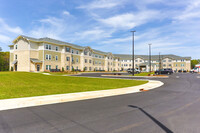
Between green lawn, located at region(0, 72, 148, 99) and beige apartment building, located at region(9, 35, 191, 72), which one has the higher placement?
beige apartment building, located at region(9, 35, 191, 72)

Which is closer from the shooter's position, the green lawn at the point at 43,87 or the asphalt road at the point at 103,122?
the asphalt road at the point at 103,122

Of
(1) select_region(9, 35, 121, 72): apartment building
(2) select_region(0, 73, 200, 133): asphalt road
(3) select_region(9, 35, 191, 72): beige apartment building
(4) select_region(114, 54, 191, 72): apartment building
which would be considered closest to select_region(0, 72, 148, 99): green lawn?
(2) select_region(0, 73, 200, 133): asphalt road

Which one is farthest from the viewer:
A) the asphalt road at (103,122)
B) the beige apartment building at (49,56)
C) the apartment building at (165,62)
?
the apartment building at (165,62)

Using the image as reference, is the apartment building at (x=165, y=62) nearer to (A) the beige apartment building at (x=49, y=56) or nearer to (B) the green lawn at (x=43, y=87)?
(A) the beige apartment building at (x=49, y=56)

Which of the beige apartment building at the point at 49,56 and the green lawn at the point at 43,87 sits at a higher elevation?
the beige apartment building at the point at 49,56

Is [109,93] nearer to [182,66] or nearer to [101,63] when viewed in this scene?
[101,63]

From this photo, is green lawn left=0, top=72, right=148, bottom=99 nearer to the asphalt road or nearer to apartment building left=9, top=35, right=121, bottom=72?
the asphalt road

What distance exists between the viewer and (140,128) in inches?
154

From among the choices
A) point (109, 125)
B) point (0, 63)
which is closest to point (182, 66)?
point (109, 125)

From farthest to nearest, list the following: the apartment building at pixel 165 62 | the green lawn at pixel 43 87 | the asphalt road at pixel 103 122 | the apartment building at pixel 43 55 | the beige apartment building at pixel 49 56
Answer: the apartment building at pixel 165 62 → the beige apartment building at pixel 49 56 → the apartment building at pixel 43 55 → the green lawn at pixel 43 87 → the asphalt road at pixel 103 122

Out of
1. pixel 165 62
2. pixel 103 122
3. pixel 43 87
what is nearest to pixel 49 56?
pixel 43 87

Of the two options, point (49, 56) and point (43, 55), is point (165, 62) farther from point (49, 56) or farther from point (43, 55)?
point (43, 55)

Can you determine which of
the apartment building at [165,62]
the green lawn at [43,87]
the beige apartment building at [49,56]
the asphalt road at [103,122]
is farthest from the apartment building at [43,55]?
the apartment building at [165,62]

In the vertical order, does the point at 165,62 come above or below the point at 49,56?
below
